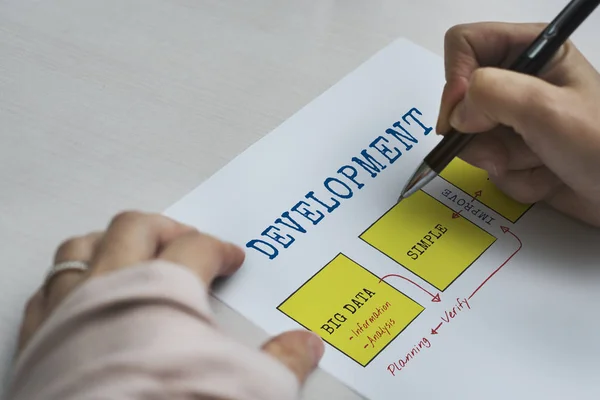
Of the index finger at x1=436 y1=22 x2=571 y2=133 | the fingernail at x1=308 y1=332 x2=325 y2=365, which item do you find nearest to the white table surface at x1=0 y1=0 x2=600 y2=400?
the fingernail at x1=308 y1=332 x2=325 y2=365

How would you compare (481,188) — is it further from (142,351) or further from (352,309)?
(142,351)

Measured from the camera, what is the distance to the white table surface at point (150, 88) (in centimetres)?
56

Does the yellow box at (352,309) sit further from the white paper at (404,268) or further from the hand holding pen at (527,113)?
the hand holding pen at (527,113)

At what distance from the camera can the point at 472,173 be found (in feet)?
2.05

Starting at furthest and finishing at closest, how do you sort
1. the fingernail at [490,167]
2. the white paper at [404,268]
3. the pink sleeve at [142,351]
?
the fingernail at [490,167], the white paper at [404,268], the pink sleeve at [142,351]

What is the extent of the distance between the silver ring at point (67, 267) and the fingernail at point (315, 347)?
0.16 m

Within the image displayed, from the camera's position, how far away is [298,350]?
0.48 meters

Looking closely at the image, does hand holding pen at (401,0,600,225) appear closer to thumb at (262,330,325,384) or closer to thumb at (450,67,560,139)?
thumb at (450,67,560,139)

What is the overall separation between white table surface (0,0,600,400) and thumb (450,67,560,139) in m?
0.18

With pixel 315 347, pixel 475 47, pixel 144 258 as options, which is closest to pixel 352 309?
pixel 315 347

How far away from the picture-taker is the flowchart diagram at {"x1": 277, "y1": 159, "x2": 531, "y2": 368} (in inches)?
20.0

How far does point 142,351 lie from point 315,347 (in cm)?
13

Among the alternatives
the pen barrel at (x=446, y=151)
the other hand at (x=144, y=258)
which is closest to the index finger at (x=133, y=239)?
the other hand at (x=144, y=258)

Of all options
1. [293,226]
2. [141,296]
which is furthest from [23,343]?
[293,226]
